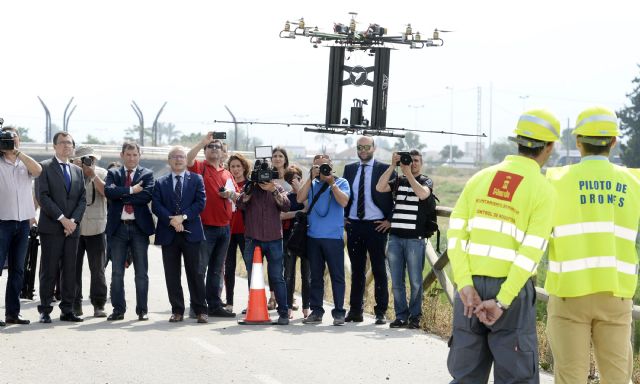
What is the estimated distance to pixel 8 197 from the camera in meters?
12.2

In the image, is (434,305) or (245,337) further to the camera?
(434,305)

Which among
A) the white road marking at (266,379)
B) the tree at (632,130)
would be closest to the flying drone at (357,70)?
the white road marking at (266,379)

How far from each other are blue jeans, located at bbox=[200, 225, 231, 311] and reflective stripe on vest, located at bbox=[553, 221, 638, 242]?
7.17 metres

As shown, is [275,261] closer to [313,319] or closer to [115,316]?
[313,319]

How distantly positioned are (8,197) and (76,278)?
1428 mm

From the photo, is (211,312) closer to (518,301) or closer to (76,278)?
(76,278)

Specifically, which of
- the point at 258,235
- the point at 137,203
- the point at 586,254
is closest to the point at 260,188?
the point at 258,235

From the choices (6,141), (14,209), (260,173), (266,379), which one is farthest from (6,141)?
(266,379)

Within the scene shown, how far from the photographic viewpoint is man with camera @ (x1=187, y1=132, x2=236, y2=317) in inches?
531

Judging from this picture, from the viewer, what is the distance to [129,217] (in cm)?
1309

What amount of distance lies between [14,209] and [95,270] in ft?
4.62

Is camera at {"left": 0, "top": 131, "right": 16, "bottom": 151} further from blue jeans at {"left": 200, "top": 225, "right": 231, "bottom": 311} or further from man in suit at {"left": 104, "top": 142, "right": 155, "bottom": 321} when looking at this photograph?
blue jeans at {"left": 200, "top": 225, "right": 231, "bottom": 311}

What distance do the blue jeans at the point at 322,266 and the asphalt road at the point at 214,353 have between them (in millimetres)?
295

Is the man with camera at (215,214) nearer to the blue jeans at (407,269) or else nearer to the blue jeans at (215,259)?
the blue jeans at (215,259)
